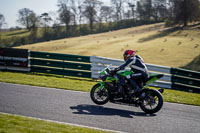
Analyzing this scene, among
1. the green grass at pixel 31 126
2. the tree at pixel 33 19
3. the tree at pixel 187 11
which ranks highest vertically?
the tree at pixel 33 19

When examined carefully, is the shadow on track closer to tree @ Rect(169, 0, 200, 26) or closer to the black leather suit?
the black leather suit

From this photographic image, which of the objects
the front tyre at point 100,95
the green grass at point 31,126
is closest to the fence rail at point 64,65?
the front tyre at point 100,95

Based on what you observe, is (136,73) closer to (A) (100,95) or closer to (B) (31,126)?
(A) (100,95)

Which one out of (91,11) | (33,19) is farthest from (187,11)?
(33,19)


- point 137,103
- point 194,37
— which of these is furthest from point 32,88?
point 194,37

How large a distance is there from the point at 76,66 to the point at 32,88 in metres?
3.63

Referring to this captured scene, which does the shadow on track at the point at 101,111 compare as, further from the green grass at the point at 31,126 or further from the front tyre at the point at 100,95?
the green grass at the point at 31,126

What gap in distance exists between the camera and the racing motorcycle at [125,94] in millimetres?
6789

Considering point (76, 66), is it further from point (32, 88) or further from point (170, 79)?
point (170, 79)

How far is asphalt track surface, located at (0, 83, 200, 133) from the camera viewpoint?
5.61 meters

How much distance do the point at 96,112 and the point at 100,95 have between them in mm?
944

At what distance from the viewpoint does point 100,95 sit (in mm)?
7445

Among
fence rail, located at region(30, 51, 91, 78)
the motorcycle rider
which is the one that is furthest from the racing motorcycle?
fence rail, located at region(30, 51, 91, 78)

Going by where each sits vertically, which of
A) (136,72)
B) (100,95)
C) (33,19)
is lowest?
(100,95)
